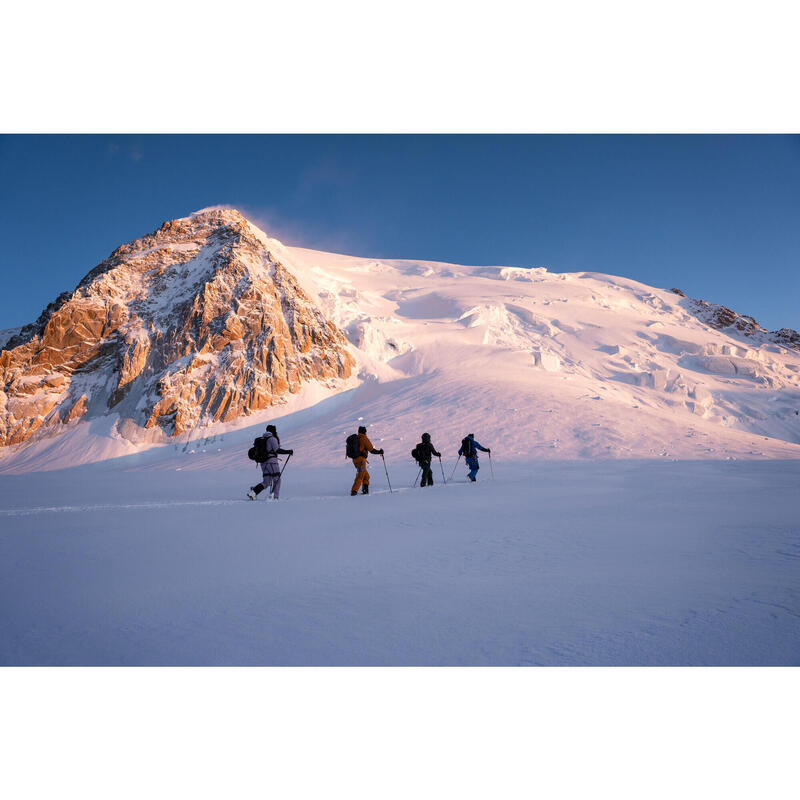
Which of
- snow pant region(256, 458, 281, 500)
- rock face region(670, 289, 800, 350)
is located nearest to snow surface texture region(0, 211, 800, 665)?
snow pant region(256, 458, 281, 500)

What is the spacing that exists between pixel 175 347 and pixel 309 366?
487 inches

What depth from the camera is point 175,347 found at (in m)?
43.4

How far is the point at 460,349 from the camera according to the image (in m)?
43.2

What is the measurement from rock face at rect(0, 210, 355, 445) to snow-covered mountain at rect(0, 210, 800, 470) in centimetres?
14

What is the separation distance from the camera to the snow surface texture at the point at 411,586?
3418mm

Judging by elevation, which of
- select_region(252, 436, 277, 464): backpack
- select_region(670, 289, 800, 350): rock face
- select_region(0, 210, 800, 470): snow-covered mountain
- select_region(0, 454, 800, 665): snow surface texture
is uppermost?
select_region(670, 289, 800, 350): rock face

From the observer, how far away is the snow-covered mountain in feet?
104

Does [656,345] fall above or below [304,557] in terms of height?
above

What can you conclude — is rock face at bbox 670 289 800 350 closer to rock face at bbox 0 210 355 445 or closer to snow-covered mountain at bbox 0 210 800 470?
snow-covered mountain at bbox 0 210 800 470

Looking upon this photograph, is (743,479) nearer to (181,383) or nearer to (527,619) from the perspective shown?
(527,619)

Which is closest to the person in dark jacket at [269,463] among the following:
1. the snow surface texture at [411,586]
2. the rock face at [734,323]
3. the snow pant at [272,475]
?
the snow pant at [272,475]

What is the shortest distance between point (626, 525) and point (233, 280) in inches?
1773

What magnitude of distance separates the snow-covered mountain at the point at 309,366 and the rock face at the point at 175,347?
0.14 m

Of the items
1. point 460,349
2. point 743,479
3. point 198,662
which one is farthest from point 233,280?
point 198,662
